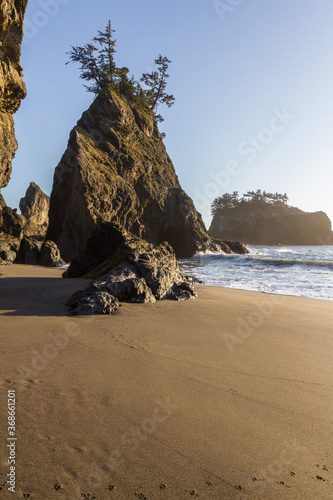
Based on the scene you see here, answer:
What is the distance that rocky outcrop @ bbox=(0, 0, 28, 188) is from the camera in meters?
9.73

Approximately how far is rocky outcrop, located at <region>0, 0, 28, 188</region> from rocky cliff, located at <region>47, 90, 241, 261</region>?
7959mm

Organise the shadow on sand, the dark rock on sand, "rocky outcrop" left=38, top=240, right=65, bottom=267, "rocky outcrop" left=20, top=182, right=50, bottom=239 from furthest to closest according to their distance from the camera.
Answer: "rocky outcrop" left=20, top=182, right=50, bottom=239 < "rocky outcrop" left=38, top=240, right=65, bottom=267 < the dark rock on sand < the shadow on sand

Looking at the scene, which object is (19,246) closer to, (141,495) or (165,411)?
(165,411)

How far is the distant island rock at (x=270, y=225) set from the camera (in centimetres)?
7050

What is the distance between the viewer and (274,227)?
70688 mm

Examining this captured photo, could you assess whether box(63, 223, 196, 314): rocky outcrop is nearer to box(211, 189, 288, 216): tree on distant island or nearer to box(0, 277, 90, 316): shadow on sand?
box(0, 277, 90, 316): shadow on sand

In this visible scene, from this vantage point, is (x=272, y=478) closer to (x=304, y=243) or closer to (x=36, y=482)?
(x=36, y=482)

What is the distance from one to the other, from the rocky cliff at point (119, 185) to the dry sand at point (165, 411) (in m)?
18.2

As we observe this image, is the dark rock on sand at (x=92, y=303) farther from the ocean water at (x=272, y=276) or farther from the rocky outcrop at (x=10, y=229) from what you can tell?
the rocky outcrop at (x=10, y=229)

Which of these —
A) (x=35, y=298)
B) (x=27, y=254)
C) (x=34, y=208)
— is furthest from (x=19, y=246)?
(x=34, y=208)

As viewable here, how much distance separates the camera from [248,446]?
156cm

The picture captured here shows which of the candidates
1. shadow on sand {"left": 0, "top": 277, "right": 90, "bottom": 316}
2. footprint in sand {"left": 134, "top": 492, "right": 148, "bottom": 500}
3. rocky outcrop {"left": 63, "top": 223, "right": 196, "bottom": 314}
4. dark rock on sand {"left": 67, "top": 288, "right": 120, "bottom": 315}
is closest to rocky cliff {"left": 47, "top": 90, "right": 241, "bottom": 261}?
rocky outcrop {"left": 63, "top": 223, "right": 196, "bottom": 314}

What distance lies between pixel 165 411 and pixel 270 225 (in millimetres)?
73771

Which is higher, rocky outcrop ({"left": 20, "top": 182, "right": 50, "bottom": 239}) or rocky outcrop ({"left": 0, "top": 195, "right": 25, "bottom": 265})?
rocky outcrop ({"left": 20, "top": 182, "right": 50, "bottom": 239})
